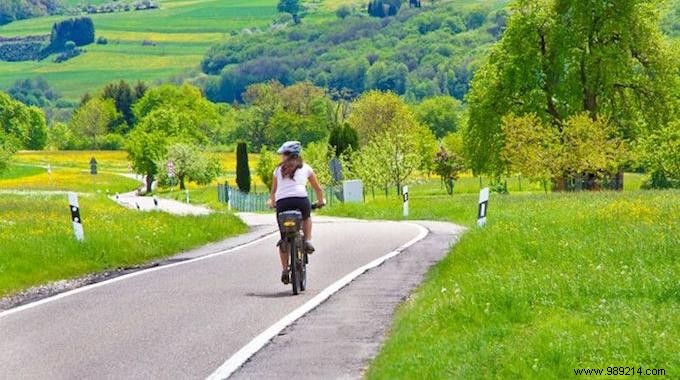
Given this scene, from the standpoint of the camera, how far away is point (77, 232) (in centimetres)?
2127

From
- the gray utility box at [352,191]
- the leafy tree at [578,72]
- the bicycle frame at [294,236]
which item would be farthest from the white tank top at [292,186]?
the gray utility box at [352,191]

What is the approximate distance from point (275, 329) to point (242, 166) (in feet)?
294

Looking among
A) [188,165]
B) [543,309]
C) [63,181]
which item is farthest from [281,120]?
[543,309]

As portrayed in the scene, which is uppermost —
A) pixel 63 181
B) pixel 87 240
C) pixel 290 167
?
pixel 290 167

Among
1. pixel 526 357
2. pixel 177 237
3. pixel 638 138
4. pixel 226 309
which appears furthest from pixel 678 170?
pixel 526 357

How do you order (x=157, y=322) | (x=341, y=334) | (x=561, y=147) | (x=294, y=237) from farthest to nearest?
1. (x=561, y=147)
2. (x=294, y=237)
3. (x=157, y=322)
4. (x=341, y=334)

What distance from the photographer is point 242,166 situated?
332 feet

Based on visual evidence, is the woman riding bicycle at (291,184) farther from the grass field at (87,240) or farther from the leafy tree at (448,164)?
the leafy tree at (448,164)

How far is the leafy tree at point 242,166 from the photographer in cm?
10075

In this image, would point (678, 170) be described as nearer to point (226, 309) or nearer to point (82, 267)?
point (82, 267)

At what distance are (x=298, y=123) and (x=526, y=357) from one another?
588 feet

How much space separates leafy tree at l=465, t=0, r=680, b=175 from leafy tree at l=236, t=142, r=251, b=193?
129 ft

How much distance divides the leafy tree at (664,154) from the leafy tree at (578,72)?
1.16 meters

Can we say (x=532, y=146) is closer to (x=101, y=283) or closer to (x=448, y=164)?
(x=101, y=283)
